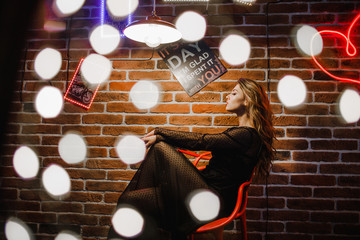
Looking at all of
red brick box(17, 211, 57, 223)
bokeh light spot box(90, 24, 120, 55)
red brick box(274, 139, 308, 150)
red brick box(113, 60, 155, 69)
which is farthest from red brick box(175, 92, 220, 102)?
red brick box(17, 211, 57, 223)

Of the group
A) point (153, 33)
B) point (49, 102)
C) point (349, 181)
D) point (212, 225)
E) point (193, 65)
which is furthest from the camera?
point (49, 102)

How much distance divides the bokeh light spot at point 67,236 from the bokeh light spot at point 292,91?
6.73 feet

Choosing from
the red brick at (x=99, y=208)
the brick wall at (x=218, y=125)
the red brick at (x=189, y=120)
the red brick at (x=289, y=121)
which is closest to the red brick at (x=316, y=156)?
the brick wall at (x=218, y=125)

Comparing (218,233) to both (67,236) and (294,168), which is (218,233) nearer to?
(294,168)

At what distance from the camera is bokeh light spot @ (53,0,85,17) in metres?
2.00

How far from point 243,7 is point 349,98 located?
1.12m

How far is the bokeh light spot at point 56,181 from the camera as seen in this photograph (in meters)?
1.93

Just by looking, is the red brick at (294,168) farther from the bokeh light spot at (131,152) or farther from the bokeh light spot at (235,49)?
the bokeh light spot at (131,152)

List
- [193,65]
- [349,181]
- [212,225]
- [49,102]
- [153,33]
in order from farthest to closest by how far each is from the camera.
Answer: [49,102]
[193,65]
[349,181]
[153,33]
[212,225]

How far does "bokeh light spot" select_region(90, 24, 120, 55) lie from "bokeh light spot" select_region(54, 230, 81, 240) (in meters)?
1.57

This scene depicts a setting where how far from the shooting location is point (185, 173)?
4.31ft

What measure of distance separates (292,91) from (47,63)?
211cm

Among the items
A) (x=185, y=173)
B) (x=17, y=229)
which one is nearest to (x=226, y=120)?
(x=185, y=173)

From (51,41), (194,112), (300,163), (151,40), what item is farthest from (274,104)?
(51,41)
